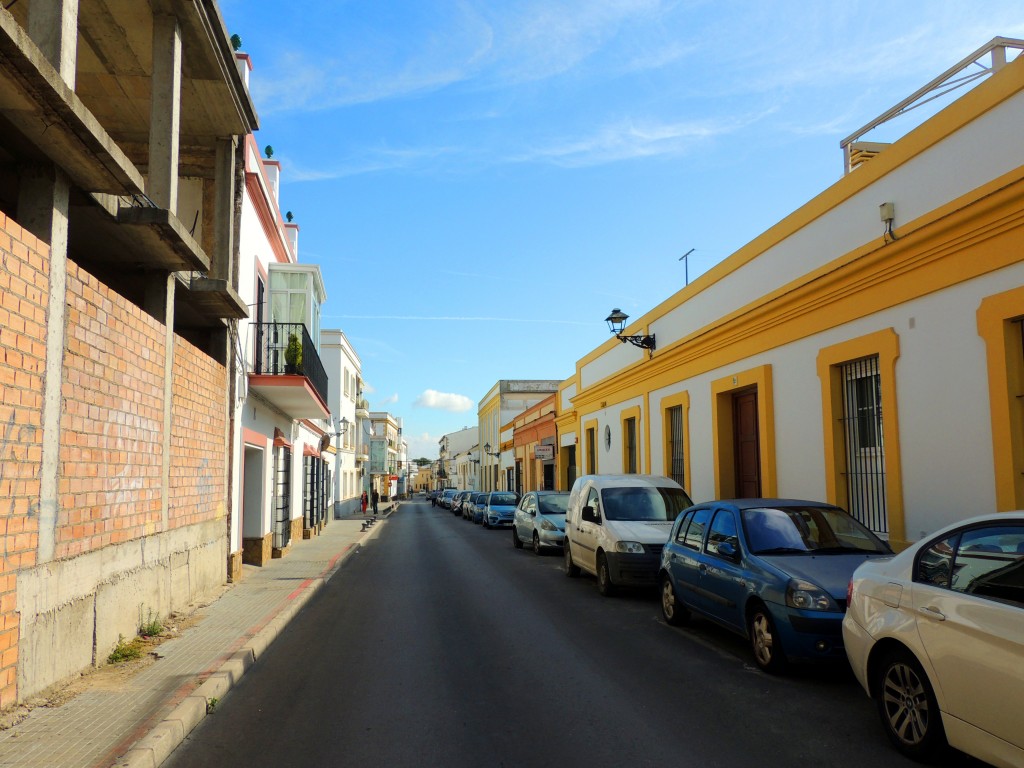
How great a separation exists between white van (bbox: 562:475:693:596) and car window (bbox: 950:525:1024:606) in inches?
261

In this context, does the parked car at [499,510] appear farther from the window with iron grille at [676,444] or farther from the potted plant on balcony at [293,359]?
the potted plant on balcony at [293,359]

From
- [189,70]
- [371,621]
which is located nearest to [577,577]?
[371,621]

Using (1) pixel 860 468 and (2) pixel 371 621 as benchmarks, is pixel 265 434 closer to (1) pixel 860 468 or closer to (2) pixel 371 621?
(2) pixel 371 621

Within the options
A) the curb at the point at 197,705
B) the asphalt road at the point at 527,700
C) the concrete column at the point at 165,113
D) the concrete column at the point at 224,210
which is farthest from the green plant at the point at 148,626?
the concrete column at the point at 224,210

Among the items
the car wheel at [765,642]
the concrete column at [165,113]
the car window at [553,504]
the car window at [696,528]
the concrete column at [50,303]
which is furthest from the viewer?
the car window at [553,504]

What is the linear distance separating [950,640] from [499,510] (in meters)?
29.0

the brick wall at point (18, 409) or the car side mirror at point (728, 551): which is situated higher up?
the brick wall at point (18, 409)

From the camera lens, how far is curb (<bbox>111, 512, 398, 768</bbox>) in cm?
480

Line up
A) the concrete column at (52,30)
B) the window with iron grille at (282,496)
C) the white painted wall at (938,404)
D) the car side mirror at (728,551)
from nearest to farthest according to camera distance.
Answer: the concrete column at (52,30) → the car side mirror at (728,551) → the white painted wall at (938,404) → the window with iron grille at (282,496)

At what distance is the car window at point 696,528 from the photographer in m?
8.66

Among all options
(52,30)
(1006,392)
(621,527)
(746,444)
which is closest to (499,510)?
(746,444)

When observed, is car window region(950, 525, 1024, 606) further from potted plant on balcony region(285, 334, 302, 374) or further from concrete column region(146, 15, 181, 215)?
potted plant on balcony region(285, 334, 302, 374)

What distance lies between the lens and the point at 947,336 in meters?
8.76

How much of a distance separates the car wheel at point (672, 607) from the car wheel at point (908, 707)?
4028mm
